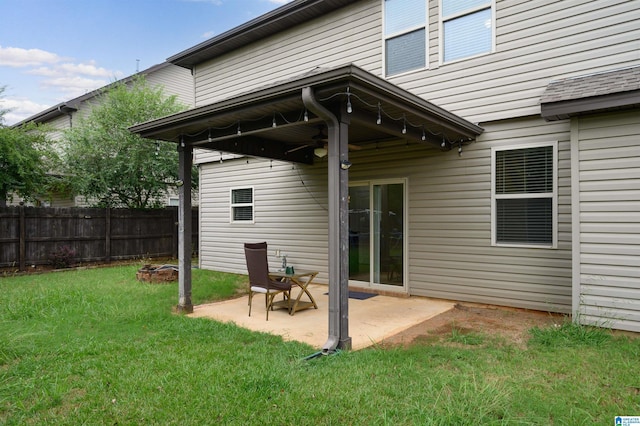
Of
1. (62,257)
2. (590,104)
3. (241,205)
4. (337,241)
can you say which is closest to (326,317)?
(337,241)

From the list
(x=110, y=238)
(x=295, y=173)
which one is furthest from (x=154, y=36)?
(x=295, y=173)

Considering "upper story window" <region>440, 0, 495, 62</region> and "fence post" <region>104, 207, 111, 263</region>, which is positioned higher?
"upper story window" <region>440, 0, 495, 62</region>

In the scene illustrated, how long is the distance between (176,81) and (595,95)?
52.4 feet

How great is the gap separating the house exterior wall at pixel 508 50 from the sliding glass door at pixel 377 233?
1824mm

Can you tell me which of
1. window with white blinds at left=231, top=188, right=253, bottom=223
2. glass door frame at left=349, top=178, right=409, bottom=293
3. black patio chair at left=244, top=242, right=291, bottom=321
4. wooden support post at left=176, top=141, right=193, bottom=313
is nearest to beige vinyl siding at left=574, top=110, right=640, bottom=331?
glass door frame at left=349, top=178, right=409, bottom=293

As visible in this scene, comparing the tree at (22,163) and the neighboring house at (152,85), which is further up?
the neighboring house at (152,85)

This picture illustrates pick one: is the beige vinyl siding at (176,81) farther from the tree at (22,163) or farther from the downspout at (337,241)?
the downspout at (337,241)

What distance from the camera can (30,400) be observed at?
2.97 meters

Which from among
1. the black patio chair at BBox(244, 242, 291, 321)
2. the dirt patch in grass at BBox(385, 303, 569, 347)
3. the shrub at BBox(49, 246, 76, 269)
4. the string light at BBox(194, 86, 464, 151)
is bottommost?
the dirt patch in grass at BBox(385, 303, 569, 347)

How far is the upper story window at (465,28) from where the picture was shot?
5980 millimetres

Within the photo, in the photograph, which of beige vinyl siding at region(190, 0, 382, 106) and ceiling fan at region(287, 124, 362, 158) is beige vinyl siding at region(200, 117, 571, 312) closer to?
ceiling fan at region(287, 124, 362, 158)

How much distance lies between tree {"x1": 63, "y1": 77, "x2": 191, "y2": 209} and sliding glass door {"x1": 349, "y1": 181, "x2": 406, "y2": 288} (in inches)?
293

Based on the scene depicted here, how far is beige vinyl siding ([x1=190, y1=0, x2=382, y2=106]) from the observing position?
23.6 feet

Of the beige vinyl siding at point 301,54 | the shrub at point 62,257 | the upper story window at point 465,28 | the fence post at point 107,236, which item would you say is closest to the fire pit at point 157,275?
the shrub at point 62,257
